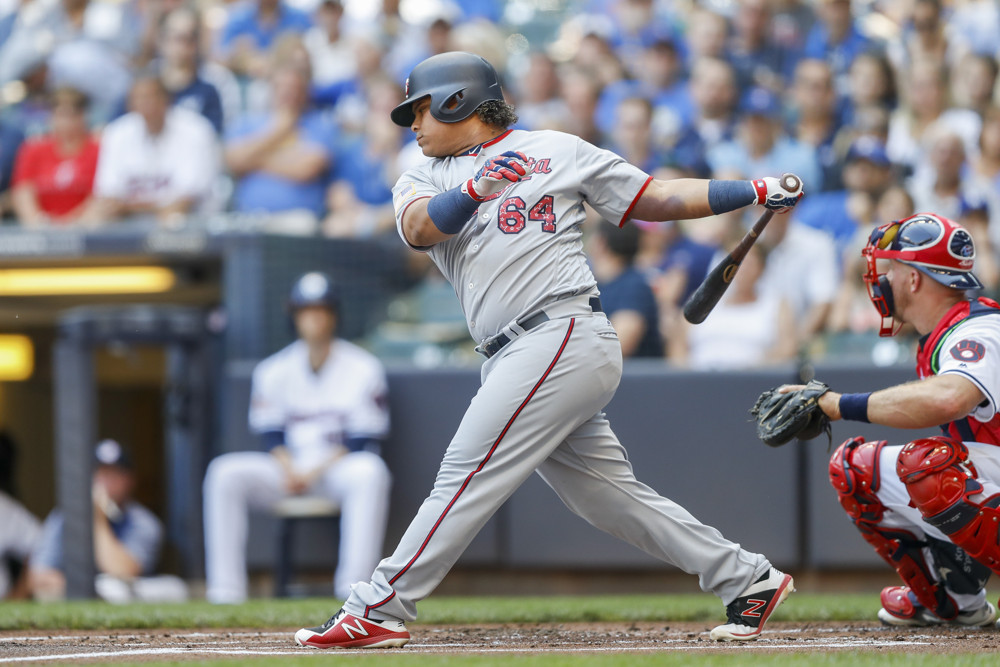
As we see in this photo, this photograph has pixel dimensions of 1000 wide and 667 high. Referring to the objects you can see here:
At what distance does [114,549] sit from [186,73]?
146 inches

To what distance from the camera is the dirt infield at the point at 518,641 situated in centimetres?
337

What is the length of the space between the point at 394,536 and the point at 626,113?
2979 millimetres

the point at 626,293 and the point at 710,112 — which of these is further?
the point at 710,112

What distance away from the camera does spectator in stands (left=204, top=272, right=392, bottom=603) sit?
639 cm

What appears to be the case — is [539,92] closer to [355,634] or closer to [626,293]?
[626,293]

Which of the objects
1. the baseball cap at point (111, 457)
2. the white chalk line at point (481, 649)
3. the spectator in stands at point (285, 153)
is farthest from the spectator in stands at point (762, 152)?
the white chalk line at point (481, 649)

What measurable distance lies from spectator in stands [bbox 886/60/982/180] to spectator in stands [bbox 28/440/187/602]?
193 inches

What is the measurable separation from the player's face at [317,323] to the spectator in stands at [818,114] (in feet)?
10.4

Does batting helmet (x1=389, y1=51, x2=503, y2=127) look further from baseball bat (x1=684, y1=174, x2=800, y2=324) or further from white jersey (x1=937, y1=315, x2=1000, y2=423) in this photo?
white jersey (x1=937, y1=315, x2=1000, y2=423)

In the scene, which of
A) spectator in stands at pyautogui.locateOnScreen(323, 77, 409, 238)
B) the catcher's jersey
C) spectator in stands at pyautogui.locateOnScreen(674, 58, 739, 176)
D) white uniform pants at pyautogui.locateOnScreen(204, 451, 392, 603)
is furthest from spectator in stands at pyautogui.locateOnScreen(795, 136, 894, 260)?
the catcher's jersey

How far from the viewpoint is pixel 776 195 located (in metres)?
3.45

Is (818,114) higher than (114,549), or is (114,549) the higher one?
(818,114)

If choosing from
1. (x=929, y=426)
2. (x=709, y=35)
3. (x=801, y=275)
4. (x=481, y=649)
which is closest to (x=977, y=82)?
(x=709, y=35)

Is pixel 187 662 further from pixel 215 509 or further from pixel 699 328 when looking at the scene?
pixel 699 328
